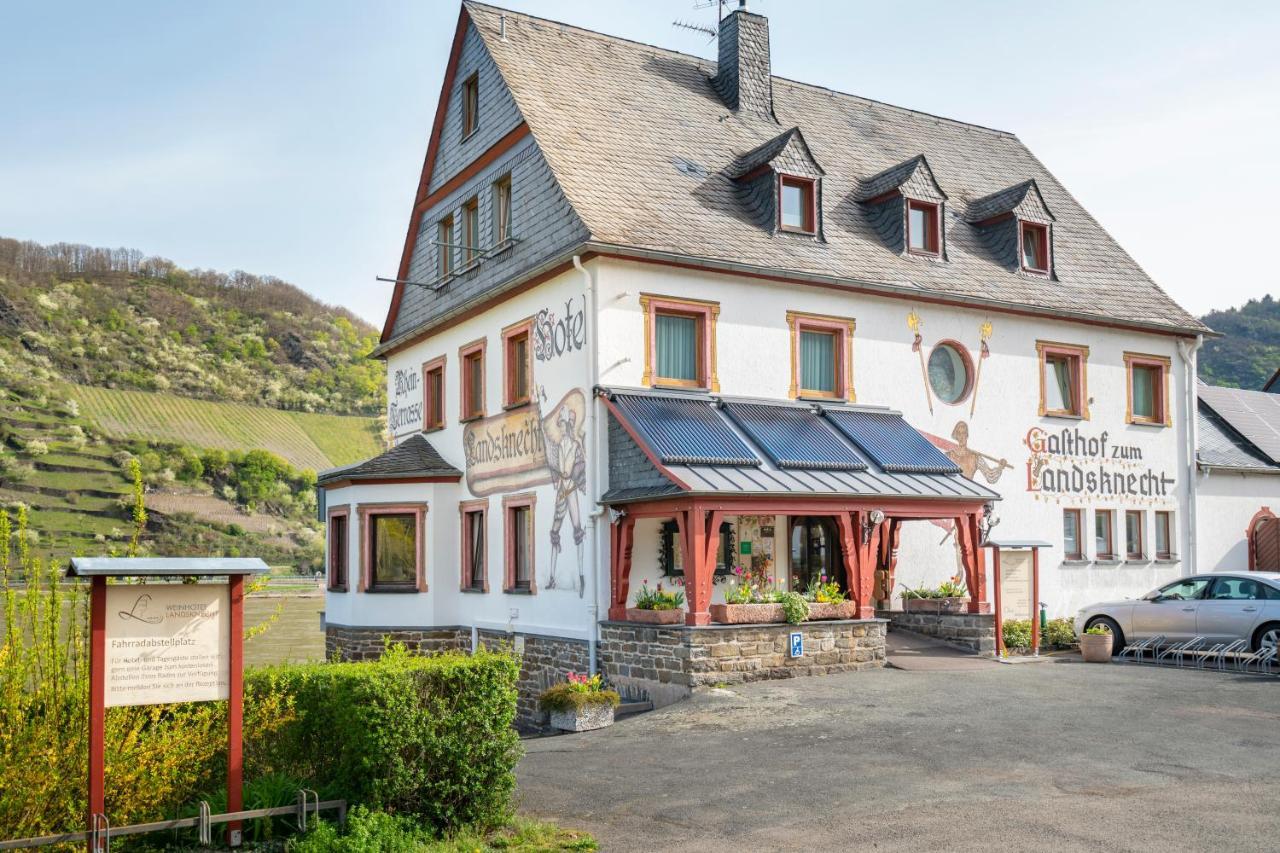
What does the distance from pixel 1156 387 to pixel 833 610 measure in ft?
38.5

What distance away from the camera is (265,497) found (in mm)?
112000

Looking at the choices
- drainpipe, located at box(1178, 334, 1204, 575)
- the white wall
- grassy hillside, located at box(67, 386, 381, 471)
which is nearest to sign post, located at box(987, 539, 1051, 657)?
drainpipe, located at box(1178, 334, 1204, 575)

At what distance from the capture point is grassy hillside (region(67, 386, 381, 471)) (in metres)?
118

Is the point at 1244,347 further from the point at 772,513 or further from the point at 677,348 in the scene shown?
the point at 772,513

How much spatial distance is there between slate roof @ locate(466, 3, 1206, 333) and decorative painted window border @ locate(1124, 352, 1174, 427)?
29.9 inches

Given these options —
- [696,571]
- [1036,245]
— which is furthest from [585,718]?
[1036,245]

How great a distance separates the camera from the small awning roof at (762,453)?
17281mm

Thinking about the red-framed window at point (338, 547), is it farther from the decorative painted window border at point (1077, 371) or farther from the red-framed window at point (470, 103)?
the decorative painted window border at point (1077, 371)

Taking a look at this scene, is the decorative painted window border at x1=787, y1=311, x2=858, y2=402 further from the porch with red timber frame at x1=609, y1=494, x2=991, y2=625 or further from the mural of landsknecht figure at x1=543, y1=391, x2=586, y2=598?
the mural of landsknecht figure at x1=543, y1=391, x2=586, y2=598

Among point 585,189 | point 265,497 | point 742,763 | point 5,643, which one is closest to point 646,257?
point 585,189

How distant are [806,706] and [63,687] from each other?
29.4ft

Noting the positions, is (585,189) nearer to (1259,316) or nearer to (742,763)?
(742,763)

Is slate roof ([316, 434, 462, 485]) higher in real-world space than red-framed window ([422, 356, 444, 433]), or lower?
lower

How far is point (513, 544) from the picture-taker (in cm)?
2139
